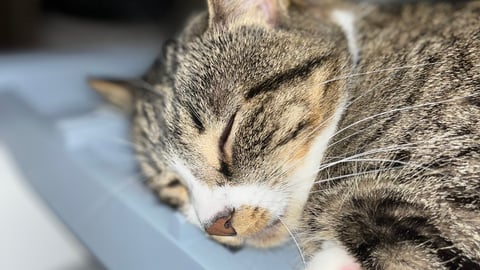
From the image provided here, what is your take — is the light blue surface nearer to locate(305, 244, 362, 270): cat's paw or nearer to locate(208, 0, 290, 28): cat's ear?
locate(305, 244, 362, 270): cat's paw

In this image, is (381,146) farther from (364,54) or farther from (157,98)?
(157,98)

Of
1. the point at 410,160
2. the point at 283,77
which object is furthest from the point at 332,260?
the point at 283,77

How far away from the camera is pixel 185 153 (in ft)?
3.14

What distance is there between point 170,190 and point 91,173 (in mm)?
229

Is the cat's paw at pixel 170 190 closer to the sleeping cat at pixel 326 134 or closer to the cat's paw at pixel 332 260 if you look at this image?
the sleeping cat at pixel 326 134

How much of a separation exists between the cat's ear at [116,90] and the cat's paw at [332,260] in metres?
0.58

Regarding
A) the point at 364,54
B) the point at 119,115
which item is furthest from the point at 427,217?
the point at 119,115

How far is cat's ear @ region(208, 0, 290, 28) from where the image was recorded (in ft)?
3.26

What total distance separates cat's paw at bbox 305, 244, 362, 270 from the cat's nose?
0.45 feet

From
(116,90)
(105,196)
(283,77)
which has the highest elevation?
(283,77)

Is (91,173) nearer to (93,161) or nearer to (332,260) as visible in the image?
(93,161)

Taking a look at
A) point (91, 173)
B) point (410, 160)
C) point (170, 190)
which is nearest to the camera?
point (410, 160)

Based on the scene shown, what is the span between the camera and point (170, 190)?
1.08 metres

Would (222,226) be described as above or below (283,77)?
below
